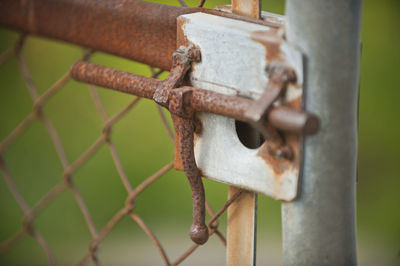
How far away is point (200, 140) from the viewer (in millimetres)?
534

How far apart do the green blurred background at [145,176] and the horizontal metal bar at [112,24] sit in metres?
1.36

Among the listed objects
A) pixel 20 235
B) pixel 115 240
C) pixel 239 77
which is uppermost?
pixel 239 77

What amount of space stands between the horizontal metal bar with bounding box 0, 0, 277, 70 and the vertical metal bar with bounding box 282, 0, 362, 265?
8 centimetres

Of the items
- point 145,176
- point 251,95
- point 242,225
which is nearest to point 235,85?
point 251,95

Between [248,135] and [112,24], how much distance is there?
197mm

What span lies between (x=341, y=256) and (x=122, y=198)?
1.90 m

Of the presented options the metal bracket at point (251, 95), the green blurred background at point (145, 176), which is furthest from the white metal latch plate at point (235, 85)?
the green blurred background at point (145, 176)

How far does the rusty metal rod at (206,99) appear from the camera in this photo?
1.41 feet

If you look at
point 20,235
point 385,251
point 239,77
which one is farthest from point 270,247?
point 239,77

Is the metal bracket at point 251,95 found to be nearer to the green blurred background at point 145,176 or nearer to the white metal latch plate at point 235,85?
the white metal latch plate at point 235,85

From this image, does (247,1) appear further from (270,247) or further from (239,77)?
(270,247)

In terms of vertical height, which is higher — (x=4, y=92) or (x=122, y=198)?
(x=4, y=92)

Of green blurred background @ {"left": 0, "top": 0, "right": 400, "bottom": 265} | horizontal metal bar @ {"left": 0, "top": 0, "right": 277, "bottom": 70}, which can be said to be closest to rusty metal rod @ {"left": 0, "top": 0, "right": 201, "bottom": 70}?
horizontal metal bar @ {"left": 0, "top": 0, "right": 277, "bottom": 70}

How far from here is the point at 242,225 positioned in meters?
0.57
